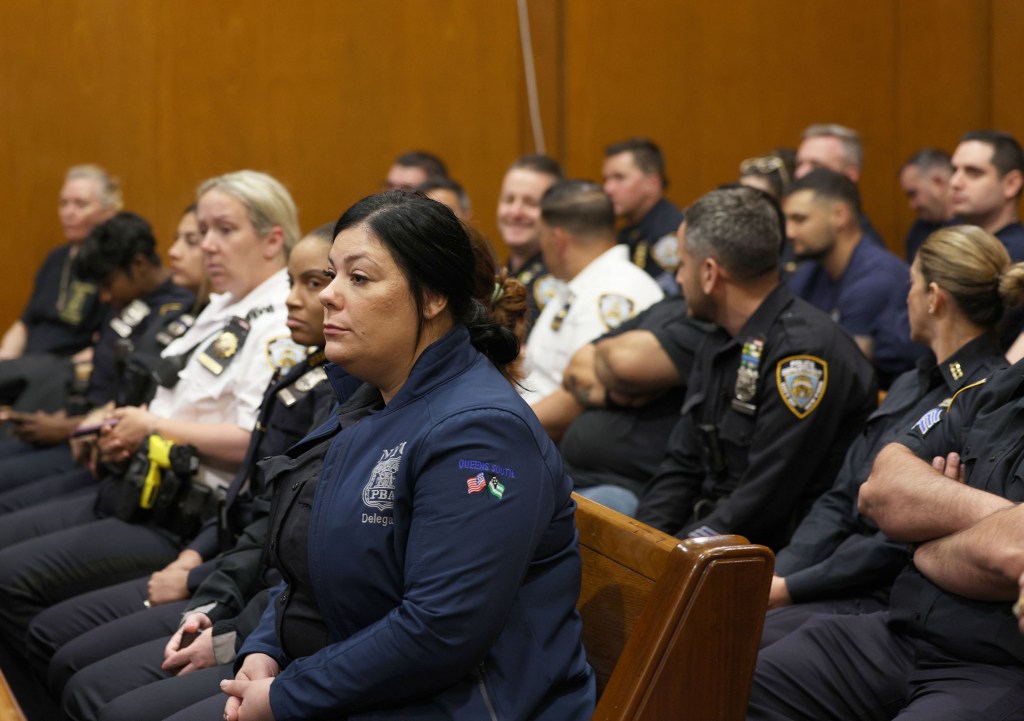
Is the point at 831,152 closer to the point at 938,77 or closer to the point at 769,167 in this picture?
the point at 769,167

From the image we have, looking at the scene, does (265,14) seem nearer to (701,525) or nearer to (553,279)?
(553,279)

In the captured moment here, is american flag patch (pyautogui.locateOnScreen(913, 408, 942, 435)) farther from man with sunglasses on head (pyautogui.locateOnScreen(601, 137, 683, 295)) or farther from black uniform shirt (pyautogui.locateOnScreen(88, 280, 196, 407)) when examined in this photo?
man with sunglasses on head (pyautogui.locateOnScreen(601, 137, 683, 295))

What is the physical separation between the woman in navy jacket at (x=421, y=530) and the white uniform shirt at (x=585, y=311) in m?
1.97

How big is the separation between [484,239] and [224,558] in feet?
3.14

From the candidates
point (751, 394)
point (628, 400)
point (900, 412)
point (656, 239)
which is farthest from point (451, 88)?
point (900, 412)

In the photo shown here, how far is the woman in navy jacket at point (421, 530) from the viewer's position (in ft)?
5.62

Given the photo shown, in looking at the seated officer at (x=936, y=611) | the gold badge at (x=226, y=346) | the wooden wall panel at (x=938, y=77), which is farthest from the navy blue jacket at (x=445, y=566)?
the wooden wall panel at (x=938, y=77)

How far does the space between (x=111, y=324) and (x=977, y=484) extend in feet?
11.1

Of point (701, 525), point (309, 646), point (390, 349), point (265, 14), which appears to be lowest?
point (701, 525)

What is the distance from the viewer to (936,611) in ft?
6.88

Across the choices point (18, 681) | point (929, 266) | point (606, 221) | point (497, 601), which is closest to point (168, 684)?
point (497, 601)

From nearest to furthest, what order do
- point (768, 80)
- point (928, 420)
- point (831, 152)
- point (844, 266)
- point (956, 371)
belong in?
point (928, 420) < point (956, 371) < point (844, 266) < point (831, 152) < point (768, 80)

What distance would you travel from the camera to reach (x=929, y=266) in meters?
2.62

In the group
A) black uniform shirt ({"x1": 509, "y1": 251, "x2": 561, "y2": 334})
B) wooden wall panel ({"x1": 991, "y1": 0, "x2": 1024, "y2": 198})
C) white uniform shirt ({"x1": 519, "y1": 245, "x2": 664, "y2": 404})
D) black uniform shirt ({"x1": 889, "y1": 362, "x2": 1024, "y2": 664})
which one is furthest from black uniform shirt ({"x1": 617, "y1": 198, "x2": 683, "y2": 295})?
black uniform shirt ({"x1": 889, "y1": 362, "x2": 1024, "y2": 664})
